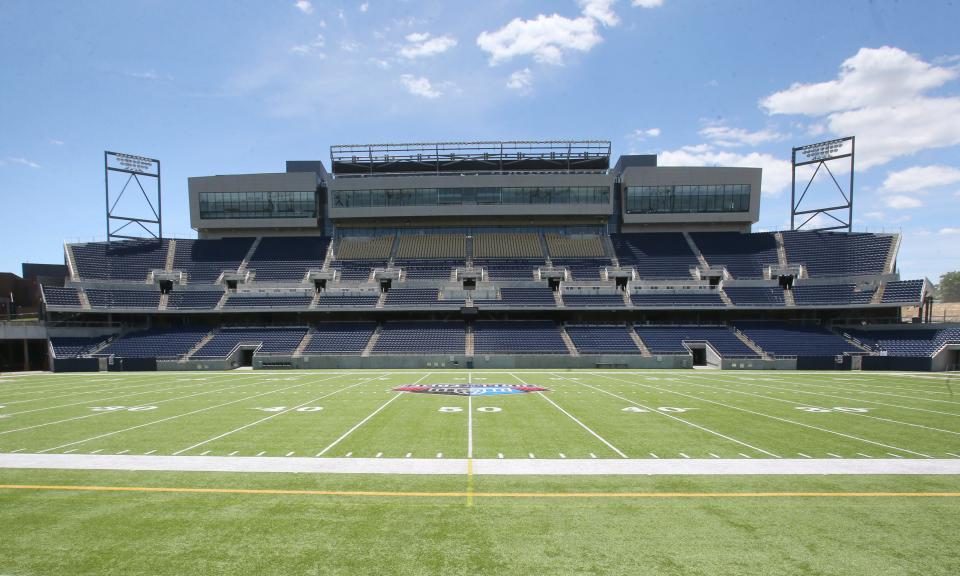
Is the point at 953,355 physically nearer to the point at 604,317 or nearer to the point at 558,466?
the point at 604,317

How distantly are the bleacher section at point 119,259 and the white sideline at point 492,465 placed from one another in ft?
140

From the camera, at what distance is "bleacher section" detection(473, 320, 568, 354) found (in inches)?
1540

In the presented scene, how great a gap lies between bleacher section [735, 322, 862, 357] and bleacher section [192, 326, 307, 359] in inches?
1601

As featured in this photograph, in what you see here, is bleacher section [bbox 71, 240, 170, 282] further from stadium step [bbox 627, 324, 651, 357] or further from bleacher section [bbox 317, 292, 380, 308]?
stadium step [bbox 627, 324, 651, 357]

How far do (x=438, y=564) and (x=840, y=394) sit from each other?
2427 centimetres

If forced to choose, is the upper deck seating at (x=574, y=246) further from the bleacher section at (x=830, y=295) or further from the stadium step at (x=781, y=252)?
the bleacher section at (x=830, y=295)

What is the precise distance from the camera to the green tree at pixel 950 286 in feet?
378

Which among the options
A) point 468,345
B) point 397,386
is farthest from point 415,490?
point 468,345

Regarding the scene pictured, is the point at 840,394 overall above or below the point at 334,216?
below

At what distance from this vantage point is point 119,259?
157ft

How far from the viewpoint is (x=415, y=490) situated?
891 centimetres

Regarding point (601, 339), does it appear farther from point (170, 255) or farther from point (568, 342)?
point (170, 255)

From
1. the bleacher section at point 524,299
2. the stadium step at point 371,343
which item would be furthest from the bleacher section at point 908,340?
the stadium step at point 371,343

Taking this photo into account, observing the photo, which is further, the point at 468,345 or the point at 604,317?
the point at 604,317
